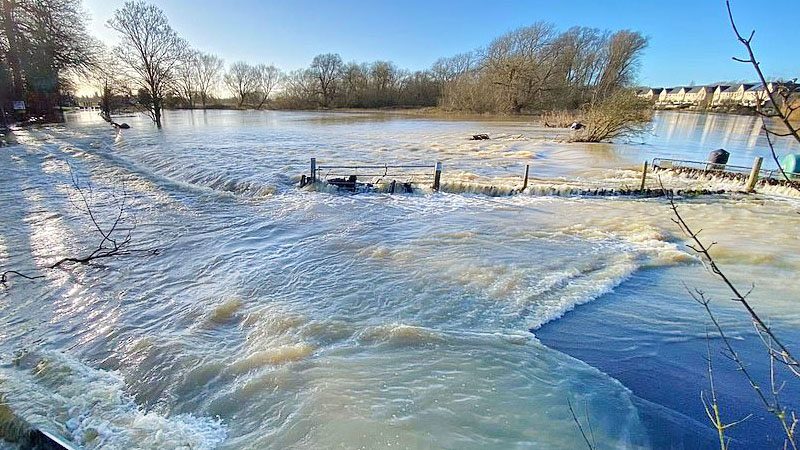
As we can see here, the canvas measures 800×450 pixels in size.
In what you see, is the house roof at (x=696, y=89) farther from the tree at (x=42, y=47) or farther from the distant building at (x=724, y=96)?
the tree at (x=42, y=47)

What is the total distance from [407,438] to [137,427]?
2.61 metres

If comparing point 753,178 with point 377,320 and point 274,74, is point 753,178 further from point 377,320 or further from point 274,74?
point 274,74

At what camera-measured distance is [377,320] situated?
5.62 m

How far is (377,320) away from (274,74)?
95308 millimetres

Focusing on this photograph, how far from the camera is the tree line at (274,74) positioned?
26.7 m

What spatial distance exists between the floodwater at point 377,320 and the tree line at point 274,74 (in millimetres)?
22139

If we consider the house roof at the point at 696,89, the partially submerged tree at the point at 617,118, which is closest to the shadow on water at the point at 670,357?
the partially submerged tree at the point at 617,118

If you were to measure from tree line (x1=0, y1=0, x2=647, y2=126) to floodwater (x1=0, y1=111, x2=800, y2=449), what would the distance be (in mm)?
22139

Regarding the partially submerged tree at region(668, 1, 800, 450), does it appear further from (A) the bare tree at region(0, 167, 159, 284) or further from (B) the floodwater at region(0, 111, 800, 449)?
(A) the bare tree at region(0, 167, 159, 284)

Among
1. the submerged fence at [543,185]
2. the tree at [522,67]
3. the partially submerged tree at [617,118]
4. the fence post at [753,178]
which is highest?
the tree at [522,67]

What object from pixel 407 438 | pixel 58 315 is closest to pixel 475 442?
pixel 407 438

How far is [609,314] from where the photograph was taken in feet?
19.9

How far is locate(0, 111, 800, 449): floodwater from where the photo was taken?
3938 mm

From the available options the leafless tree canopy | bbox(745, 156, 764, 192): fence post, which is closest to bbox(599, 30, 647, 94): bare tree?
the leafless tree canopy
